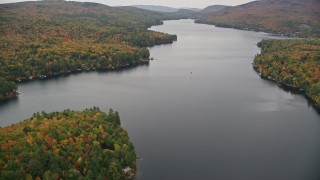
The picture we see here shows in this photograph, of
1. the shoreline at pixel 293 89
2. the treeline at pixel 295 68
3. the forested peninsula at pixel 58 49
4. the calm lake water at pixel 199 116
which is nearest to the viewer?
the calm lake water at pixel 199 116

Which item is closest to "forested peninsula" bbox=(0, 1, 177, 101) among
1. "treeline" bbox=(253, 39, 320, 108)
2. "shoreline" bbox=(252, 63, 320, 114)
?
"treeline" bbox=(253, 39, 320, 108)

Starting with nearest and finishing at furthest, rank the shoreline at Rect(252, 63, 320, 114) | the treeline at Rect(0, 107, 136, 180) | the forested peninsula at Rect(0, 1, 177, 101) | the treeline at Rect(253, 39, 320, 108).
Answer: the treeline at Rect(0, 107, 136, 180)
the shoreline at Rect(252, 63, 320, 114)
the treeline at Rect(253, 39, 320, 108)
the forested peninsula at Rect(0, 1, 177, 101)

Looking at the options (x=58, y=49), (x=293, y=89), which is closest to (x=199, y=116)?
(x=293, y=89)

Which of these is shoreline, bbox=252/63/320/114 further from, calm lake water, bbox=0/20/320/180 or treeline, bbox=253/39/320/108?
calm lake water, bbox=0/20/320/180

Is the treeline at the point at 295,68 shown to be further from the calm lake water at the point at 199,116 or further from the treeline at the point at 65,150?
the treeline at the point at 65,150

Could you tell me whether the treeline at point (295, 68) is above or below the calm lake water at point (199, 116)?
above

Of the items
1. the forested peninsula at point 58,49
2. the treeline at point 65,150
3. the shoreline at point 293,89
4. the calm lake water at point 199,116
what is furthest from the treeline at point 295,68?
the treeline at point 65,150

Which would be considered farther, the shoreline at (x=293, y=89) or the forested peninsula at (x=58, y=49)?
the forested peninsula at (x=58, y=49)
